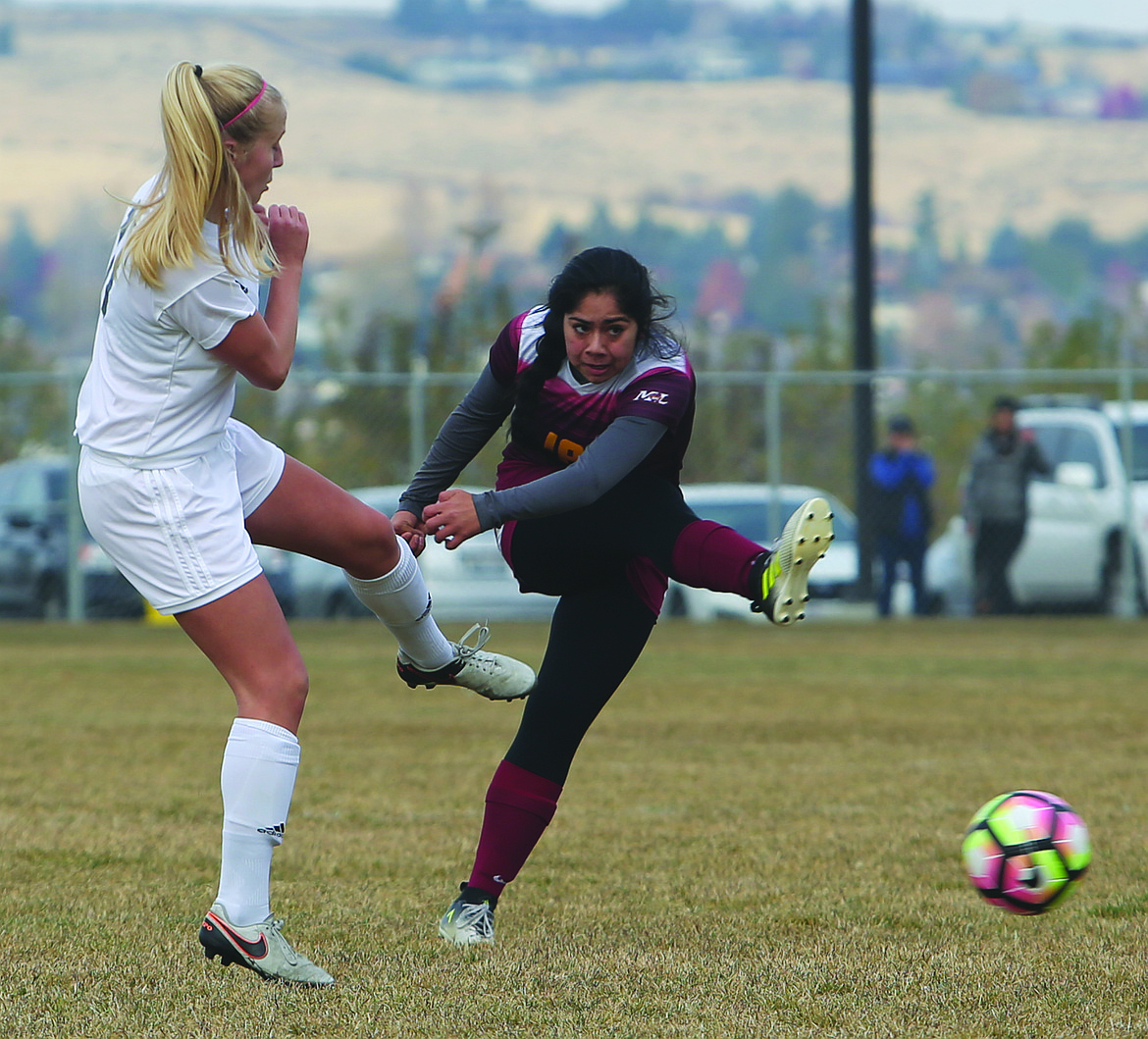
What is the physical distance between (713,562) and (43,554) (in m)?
12.0

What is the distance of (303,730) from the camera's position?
27.5 feet

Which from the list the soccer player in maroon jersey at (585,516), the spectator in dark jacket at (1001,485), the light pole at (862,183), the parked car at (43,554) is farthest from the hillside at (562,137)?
the soccer player in maroon jersey at (585,516)

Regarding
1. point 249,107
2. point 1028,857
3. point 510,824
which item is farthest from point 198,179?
point 1028,857

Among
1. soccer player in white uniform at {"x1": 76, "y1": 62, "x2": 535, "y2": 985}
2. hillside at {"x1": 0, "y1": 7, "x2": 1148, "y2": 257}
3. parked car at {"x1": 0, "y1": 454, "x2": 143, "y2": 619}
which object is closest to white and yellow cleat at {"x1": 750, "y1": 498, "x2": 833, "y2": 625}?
soccer player in white uniform at {"x1": 76, "y1": 62, "x2": 535, "y2": 985}

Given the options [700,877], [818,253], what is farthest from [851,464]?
[818,253]

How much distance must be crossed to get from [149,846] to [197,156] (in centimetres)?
269

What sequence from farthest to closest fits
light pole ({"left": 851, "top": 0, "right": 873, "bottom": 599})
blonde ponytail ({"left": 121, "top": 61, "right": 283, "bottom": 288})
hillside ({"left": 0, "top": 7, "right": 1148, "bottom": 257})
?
1. hillside ({"left": 0, "top": 7, "right": 1148, "bottom": 257})
2. light pole ({"left": 851, "top": 0, "right": 873, "bottom": 599})
3. blonde ponytail ({"left": 121, "top": 61, "right": 283, "bottom": 288})

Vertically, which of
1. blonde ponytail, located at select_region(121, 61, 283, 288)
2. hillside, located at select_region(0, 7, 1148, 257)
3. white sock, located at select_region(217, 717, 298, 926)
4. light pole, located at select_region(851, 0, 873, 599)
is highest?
hillside, located at select_region(0, 7, 1148, 257)

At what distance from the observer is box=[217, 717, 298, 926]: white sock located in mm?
3525

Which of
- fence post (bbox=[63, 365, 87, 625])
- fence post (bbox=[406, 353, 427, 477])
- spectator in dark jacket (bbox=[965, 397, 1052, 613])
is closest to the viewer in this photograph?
spectator in dark jacket (bbox=[965, 397, 1052, 613])

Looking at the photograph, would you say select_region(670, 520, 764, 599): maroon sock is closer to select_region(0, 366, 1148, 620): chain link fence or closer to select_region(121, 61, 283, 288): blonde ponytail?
select_region(121, 61, 283, 288): blonde ponytail

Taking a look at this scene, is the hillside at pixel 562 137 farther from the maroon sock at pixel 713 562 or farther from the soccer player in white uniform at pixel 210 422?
the soccer player in white uniform at pixel 210 422

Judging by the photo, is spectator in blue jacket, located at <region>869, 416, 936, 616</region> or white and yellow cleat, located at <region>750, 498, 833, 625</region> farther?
spectator in blue jacket, located at <region>869, 416, 936, 616</region>

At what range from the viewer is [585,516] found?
4156 mm
